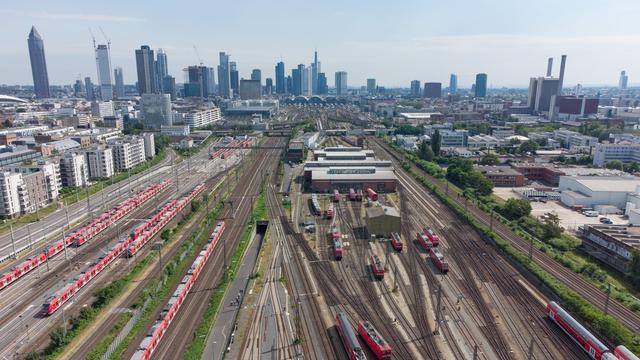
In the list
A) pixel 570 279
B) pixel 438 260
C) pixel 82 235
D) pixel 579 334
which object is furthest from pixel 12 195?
pixel 570 279

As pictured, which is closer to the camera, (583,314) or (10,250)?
(583,314)

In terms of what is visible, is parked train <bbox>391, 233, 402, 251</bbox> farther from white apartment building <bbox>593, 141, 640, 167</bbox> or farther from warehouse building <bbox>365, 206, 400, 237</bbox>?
white apartment building <bbox>593, 141, 640, 167</bbox>

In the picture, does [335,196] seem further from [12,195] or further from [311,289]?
[12,195]

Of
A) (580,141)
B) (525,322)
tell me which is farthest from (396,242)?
(580,141)

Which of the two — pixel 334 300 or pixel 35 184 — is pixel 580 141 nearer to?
pixel 334 300

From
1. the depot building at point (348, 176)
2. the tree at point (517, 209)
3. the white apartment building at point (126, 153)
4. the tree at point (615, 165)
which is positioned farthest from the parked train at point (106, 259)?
the tree at point (615, 165)

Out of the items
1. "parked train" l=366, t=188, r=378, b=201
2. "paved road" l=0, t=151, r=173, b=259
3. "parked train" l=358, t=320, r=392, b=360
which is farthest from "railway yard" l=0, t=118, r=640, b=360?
"parked train" l=366, t=188, r=378, b=201
